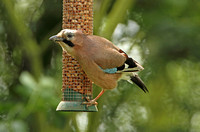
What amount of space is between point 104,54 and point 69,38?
1.60ft

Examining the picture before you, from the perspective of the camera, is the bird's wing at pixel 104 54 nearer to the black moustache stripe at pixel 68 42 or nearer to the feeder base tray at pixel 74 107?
the black moustache stripe at pixel 68 42

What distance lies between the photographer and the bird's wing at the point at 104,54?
6.30m

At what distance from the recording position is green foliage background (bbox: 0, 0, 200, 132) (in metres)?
8.88

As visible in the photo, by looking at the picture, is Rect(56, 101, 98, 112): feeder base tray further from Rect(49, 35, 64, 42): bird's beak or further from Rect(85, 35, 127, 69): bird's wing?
Rect(49, 35, 64, 42): bird's beak

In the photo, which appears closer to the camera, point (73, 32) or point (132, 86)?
point (73, 32)

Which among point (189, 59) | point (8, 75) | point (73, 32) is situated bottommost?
point (8, 75)

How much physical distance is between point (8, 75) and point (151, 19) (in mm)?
2868

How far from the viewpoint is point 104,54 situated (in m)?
6.32

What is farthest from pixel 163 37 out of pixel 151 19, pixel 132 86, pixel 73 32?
pixel 73 32

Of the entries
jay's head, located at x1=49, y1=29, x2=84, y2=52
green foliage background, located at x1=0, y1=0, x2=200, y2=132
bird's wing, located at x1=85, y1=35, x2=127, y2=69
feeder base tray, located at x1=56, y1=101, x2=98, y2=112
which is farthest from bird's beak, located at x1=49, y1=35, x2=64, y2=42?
green foliage background, located at x1=0, y1=0, x2=200, y2=132

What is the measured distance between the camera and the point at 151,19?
9609 millimetres

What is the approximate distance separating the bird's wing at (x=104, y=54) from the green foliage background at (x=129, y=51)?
7.22ft

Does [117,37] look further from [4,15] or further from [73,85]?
[73,85]

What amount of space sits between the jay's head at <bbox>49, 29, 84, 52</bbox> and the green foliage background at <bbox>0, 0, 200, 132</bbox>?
233cm
